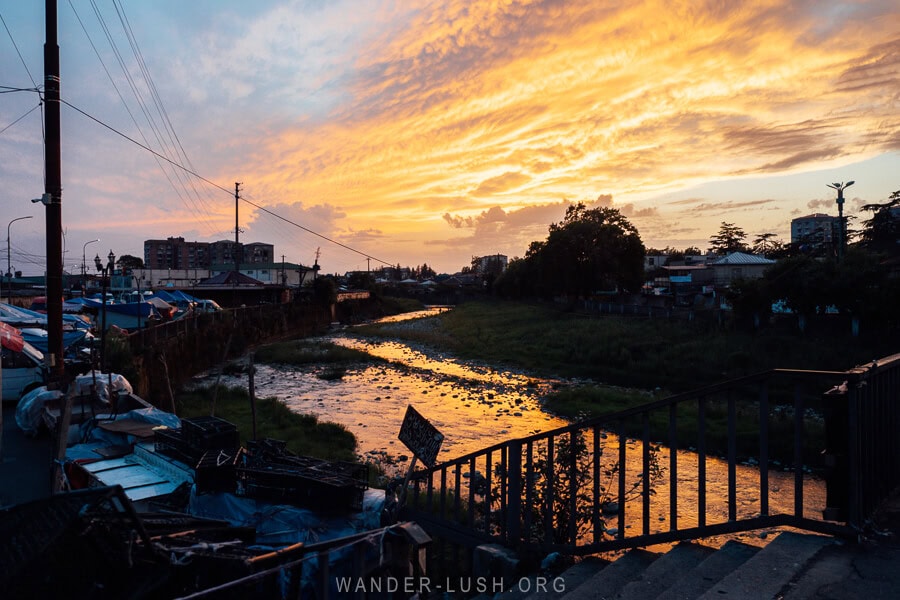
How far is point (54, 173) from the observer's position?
12.1 metres

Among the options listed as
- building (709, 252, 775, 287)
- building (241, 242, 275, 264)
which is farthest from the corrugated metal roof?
building (241, 242, 275, 264)

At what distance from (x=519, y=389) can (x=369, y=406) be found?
26.6 ft

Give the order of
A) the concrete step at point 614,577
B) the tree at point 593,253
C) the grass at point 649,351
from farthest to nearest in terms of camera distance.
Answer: the tree at point 593,253, the grass at point 649,351, the concrete step at point 614,577

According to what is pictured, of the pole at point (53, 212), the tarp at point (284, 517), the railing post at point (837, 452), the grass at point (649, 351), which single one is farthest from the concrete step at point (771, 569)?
the grass at point (649, 351)

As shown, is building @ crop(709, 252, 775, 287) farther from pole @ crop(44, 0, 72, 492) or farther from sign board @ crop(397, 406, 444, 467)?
sign board @ crop(397, 406, 444, 467)

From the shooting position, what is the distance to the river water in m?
13.0

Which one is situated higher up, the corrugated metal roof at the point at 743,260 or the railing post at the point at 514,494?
the corrugated metal roof at the point at 743,260

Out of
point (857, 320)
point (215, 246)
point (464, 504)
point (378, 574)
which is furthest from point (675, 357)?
point (215, 246)

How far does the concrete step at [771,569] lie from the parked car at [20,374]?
1680 cm

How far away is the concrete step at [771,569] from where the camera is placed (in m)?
3.47

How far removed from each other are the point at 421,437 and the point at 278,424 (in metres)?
15.2

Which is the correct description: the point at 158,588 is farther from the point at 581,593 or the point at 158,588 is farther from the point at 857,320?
the point at 857,320

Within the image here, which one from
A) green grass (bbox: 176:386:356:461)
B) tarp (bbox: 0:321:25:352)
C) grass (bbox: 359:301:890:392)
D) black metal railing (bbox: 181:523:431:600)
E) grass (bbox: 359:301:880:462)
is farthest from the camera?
grass (bbox: 359:301:890:392)

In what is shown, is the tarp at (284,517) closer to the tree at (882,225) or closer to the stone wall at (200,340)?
the stone wall at (200,340)
